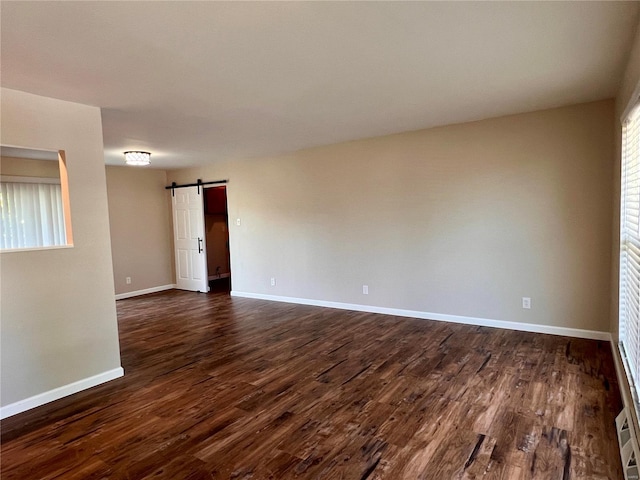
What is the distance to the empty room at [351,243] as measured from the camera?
6.66 feet

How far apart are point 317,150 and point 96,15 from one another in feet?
12.8

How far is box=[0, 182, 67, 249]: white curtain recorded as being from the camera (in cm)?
489

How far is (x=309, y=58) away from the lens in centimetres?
238

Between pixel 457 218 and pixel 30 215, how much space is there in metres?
5.85

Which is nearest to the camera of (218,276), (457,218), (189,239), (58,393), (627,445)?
(627,445)

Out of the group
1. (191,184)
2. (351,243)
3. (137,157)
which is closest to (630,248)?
(351,243)

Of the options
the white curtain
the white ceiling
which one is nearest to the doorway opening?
the white curtain

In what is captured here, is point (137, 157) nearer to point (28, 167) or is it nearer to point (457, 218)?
point (28, 167)

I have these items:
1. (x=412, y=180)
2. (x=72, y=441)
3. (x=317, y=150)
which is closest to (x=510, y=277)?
(x=412, y=180)

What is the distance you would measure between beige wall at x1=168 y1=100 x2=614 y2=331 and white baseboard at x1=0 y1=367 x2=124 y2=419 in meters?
3.12

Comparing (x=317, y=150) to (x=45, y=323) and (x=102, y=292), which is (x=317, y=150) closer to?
(x=102, y=292)

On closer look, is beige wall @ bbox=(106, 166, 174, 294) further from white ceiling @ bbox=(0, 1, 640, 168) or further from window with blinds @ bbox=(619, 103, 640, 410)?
window with blinds @ bbox=(619, 103, 640, 410)

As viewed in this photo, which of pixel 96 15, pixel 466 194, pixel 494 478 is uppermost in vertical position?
pixel 96 15

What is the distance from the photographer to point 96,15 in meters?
1.79
